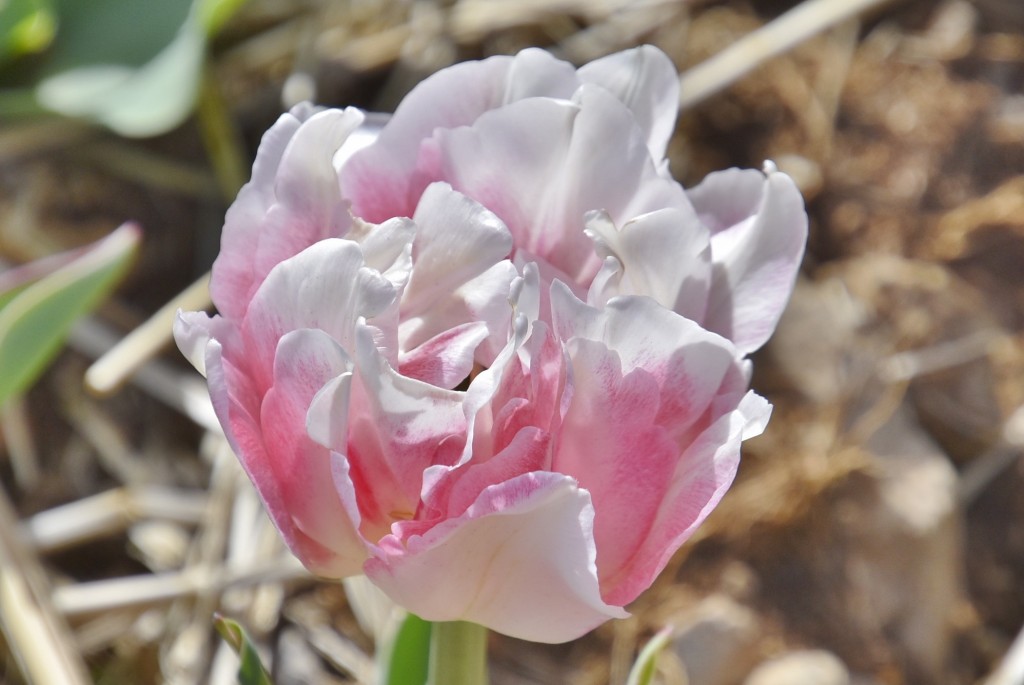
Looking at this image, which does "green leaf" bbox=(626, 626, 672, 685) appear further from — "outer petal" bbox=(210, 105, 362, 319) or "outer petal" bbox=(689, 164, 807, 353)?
"outer petal" bbox=(210, 105, 362, 319)

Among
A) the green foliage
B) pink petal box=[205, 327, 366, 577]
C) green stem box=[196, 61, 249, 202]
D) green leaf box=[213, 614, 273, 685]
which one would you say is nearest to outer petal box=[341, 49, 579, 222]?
pink petal box=[205, 327, 366, 577]

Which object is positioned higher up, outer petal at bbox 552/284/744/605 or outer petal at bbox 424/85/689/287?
outer petal at bbox 424/85/689/287

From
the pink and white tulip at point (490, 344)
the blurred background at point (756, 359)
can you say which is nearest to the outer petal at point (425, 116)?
the pink and white tulip at point (490, 344)

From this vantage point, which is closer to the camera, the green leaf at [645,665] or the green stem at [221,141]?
the green leaf at [645,665]

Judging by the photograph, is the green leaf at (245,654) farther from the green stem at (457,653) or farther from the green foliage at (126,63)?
the green foliage at (126,63)

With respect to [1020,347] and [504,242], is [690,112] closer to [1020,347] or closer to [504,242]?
[1020,347]

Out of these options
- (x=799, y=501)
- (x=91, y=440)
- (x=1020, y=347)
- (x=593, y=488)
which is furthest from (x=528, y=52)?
(x=1020, y=347)

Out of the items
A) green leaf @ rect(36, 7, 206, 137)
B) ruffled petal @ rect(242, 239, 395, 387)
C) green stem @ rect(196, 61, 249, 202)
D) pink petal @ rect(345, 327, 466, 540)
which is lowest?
green stem @ rect(196, 61, 249, 202)
